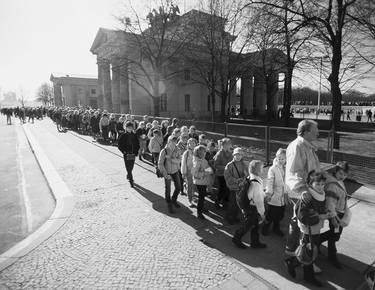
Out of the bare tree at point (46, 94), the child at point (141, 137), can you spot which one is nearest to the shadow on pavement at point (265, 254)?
the child at point (141, 137)

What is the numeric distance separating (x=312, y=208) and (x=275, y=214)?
1.66 m

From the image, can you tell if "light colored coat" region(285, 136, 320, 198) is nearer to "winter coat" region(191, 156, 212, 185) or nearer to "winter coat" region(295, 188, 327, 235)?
"winter coat" region(295, 188, 327, 235)

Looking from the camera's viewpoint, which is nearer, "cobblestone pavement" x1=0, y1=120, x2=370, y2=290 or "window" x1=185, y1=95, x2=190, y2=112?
"cobblestone pavement" x1=0, y1=120, x2=370, y2=290

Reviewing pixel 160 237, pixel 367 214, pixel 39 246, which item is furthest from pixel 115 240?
pixel 367 214

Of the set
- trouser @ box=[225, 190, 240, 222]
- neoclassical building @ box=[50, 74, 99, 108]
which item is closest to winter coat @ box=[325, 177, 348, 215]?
trouser @ box=[225, 190, 240, 222]

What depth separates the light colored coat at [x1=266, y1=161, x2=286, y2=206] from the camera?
16.1ft

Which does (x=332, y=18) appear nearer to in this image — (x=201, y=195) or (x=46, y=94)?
(x=201, y=195)

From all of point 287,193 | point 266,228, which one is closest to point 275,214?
point 266,228

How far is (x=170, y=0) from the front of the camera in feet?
78.1

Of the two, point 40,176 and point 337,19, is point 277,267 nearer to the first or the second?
point 40,176

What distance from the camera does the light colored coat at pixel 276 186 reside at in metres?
4.91

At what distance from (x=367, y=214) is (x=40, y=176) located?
10143mm

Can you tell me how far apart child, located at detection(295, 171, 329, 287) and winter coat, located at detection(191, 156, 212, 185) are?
240 cm

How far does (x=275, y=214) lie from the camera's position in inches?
201
